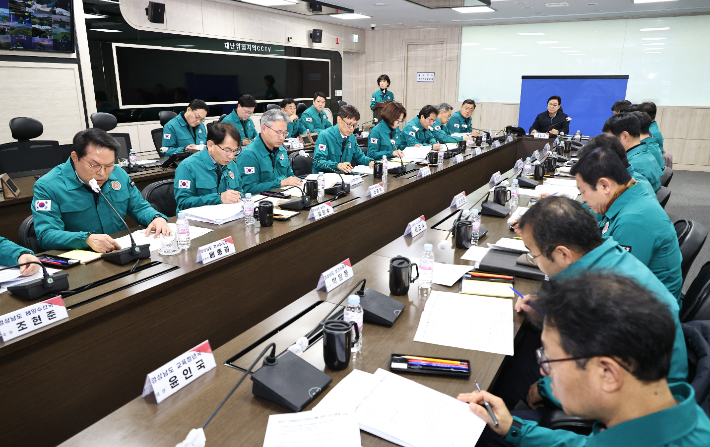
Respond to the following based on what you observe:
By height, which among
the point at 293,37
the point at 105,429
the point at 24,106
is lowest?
the point at 105,429

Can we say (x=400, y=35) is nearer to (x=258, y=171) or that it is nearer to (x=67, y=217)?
(x=258, y=171)

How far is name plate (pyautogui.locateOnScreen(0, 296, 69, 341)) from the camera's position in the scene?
1.27 metres

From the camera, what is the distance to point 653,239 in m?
1.77

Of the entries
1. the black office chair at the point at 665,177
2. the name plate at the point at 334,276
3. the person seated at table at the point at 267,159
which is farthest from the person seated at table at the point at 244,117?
the black office chair at the point at 665,177

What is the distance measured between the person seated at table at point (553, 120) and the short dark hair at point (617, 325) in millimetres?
6360

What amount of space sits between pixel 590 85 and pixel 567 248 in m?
8.63

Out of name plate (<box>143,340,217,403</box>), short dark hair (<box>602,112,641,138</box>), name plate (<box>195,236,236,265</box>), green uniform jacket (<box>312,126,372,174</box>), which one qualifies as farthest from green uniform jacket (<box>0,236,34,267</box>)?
short dark hair (<box>602,112,641,138</box>)

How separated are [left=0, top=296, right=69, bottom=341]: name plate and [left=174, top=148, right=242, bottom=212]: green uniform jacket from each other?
144 centimetres

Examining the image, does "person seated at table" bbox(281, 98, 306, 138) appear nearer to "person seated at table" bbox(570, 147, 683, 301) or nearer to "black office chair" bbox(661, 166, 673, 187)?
"black office chair" bbox(661, 166, 673, 187)

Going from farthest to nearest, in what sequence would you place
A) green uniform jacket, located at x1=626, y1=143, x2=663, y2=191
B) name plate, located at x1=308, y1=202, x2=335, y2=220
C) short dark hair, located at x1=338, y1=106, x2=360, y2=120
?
short dark hair, located at x1=338, y1=106, x2=360, y2=120, green uniform jacket, located at x1=626, y1=143, x2=663, y2=191, name plate, located at x1=308, y1=202, x2=335, y2=220

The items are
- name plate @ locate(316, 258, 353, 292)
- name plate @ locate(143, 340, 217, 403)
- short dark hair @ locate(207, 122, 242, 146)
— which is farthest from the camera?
short dark hair @ locate(207, 122, 242, 146)

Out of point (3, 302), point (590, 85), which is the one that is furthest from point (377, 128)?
point (590, 85)

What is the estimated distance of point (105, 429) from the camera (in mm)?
976

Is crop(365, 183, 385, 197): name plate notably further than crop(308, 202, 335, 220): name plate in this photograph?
Yes
